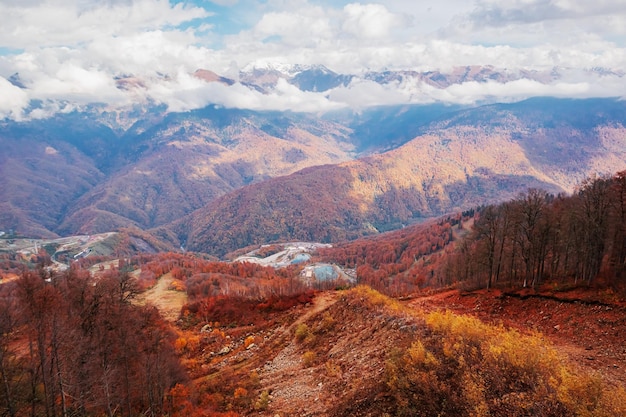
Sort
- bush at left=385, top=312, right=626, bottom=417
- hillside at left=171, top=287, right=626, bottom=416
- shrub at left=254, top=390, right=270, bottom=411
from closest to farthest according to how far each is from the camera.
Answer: bush at left=385, top=312, right=626, bottom=417 < hillside at left=171, top=287, right=626, bottom=416 < shrub at left=254, top=390, right=270, bottom=411

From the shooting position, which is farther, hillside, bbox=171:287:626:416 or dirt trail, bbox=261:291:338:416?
dirt trail, bbox=261:291:338:416

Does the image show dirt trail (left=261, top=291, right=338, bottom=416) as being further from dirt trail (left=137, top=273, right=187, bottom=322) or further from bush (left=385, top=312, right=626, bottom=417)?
dirt trail (left=137, top=273, right=187, bottom=322)

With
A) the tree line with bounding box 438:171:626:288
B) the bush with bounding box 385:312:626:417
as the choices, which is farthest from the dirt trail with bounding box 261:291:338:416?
the tree line with bounding box 438:171:626:288

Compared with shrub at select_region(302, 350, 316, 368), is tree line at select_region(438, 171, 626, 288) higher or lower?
higher

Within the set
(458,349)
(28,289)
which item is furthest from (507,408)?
(28,289)

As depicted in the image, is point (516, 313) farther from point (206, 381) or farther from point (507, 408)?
point (206, 381)

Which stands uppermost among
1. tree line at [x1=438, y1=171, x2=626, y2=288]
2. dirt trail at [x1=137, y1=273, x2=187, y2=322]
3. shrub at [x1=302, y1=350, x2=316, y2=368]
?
tree line at [x1=438, y1=171, x2=626, y2=288]

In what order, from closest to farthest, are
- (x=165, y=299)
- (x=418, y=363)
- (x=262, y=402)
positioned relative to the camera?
(x=418, y=363) < (x=262, y=402) < (x=165, y=299)

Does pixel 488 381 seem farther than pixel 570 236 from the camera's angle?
No

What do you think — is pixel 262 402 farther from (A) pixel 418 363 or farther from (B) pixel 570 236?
(B) pixel 570 236

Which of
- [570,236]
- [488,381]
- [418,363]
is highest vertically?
[488,381]

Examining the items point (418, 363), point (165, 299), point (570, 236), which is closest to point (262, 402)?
point (418, 363)
